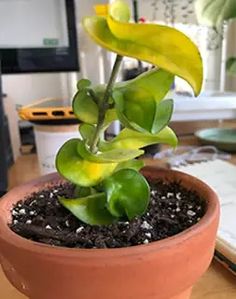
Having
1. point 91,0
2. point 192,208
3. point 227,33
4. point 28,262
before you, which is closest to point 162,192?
point 192,208

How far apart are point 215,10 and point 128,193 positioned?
409 millimetres

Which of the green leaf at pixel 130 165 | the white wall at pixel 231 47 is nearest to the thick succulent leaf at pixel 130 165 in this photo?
the green leaf at pixel 130 165

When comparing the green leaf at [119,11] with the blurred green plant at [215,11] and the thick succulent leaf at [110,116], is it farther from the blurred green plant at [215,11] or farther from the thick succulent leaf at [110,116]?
the blurred green plant at [215,11]

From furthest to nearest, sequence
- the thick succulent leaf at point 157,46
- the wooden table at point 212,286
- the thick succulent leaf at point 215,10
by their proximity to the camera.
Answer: the thick succulent leaf at point 215,10, the wooden table at point 212,286, the thick succulent leaf at point 157,46

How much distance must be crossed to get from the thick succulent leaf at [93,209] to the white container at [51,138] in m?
0.33

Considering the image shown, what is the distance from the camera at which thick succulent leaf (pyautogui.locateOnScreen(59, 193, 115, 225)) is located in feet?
0.87

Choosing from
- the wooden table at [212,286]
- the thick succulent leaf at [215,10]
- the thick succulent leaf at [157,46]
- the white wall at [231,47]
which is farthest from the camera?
the white wall at [231,47]

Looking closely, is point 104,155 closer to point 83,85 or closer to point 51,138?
point 83,85

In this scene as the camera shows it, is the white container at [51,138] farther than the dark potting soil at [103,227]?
Yes

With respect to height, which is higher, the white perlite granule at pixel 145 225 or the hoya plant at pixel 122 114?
the hoya plant at pixel 122 114

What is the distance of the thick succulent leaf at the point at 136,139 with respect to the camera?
0.91ft

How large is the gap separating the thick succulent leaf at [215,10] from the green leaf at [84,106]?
379 mm

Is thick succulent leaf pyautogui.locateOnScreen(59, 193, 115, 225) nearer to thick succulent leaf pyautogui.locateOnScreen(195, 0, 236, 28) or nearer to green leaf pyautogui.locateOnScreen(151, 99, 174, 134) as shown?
green leaf pyautogui.locateOnScreen(151, 99, 174, 134)

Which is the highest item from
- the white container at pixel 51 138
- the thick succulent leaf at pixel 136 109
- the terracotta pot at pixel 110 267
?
the thick succulent leaf at pixel 136 109
